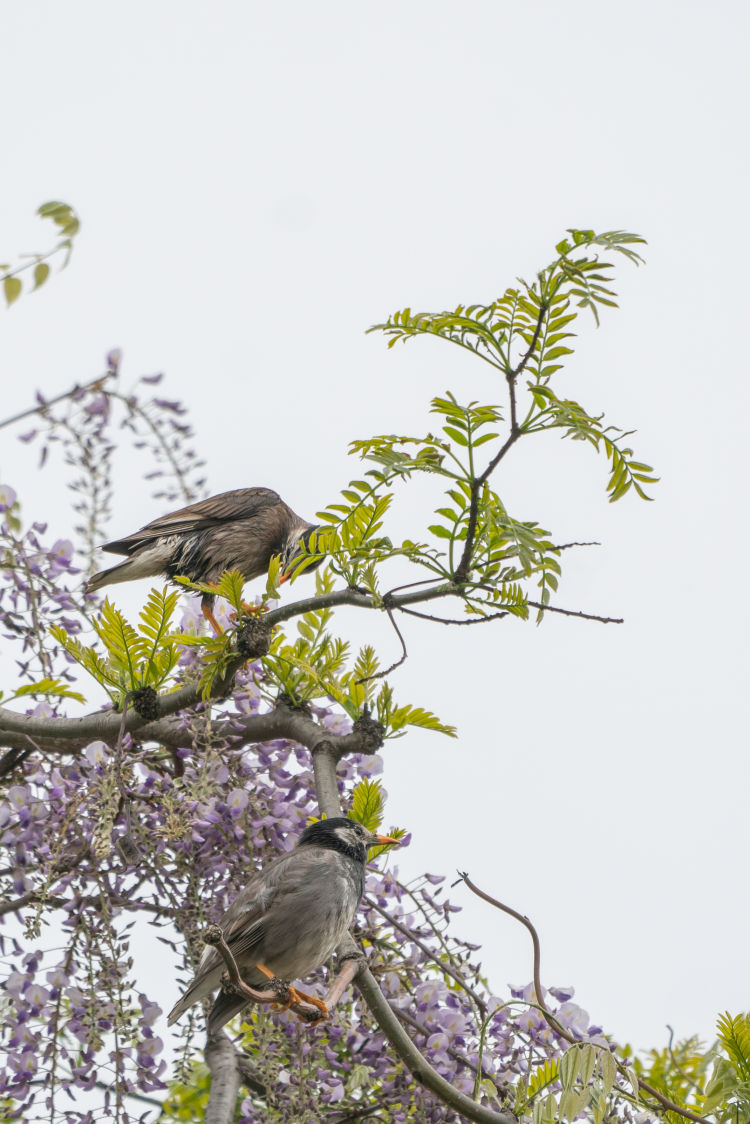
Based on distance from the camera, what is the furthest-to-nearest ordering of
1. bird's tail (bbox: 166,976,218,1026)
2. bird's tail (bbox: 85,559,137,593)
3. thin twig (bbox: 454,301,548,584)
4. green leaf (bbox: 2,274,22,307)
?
bird's tail (bbox: 85,559,137,593) → bird's tail (bbox: 166,976,218,1026) → thin twig (bbox: 454,301,548,584) → green leaf (bbox: 2,274,22,307)

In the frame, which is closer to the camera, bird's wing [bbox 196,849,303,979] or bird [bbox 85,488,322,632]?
bird's wing [bbox 196,849,303,979]

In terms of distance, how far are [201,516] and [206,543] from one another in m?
0.13

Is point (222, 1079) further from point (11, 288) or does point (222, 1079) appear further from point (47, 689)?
point (11, 288)

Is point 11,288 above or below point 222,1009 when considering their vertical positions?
above

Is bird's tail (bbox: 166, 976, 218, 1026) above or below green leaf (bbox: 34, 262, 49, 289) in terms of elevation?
below

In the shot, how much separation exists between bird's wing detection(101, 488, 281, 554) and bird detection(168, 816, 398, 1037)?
272 cm

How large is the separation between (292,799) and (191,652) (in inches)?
20.1

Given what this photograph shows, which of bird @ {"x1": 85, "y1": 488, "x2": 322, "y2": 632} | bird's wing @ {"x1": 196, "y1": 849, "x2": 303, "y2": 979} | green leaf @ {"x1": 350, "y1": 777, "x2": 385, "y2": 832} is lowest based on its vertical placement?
bird's wing @ {"x1": 196, "y1": 849, "x2": 303, "y2": 979}

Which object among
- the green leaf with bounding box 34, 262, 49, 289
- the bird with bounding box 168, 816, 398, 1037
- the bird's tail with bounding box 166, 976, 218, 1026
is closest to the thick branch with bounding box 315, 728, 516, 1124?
the bird with bounding box 168, 816, 398, 1037

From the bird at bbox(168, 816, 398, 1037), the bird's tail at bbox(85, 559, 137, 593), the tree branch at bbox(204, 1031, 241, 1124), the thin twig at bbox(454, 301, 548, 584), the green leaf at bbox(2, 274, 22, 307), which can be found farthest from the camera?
the bird's tail at bbox(85, 559, 137, 593)

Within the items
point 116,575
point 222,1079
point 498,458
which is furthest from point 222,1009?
point 116,575

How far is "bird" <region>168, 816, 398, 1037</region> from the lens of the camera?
9.29ft

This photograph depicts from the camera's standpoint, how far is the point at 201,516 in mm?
5574

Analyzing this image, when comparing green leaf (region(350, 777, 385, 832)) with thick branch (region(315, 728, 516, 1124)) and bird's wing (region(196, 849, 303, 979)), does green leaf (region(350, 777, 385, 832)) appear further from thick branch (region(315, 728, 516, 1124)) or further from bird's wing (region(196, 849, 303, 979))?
thick branch (region(315, 728, 516, 1124))
